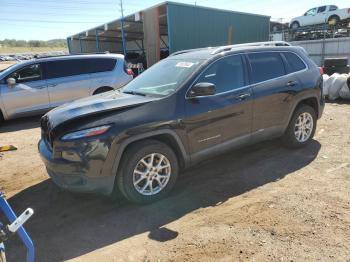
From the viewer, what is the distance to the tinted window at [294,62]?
5.35m

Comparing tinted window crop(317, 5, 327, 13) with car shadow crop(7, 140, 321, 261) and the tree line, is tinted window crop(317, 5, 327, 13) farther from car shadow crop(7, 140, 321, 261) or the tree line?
the tree line

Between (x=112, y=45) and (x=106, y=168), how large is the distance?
25.1 meters

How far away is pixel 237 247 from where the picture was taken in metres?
3.11

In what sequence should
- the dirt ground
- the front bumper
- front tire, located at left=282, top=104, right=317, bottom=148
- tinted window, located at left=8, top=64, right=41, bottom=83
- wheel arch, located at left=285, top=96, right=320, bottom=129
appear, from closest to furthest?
the dirt ground < the front bumper < wheel arch, located at left=285, top=96, right=320, bottom=129 < front tire, located at left=282, top=104, right=317, bottom=148 < tinted window, located at left=8, top=64, right=41, bottom=83

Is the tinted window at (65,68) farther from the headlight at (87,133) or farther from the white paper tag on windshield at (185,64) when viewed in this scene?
the headlight at (87,133)

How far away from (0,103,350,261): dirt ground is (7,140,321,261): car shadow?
1cm

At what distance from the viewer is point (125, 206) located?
3982mm

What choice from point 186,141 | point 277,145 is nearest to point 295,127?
point 277,145

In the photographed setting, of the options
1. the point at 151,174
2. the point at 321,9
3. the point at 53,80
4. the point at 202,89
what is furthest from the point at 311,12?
the point at 151,174

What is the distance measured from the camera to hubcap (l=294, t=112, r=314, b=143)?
5.52 m

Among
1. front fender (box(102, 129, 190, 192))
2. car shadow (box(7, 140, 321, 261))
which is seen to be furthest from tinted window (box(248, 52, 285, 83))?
front fender (box(102, 129, 190, 192))

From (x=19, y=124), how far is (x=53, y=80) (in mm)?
1559

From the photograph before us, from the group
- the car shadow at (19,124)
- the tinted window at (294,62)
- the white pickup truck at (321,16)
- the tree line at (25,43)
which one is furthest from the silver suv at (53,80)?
the tree line at (25,43)

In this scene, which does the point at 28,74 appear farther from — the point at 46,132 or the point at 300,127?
the point at 300,127
